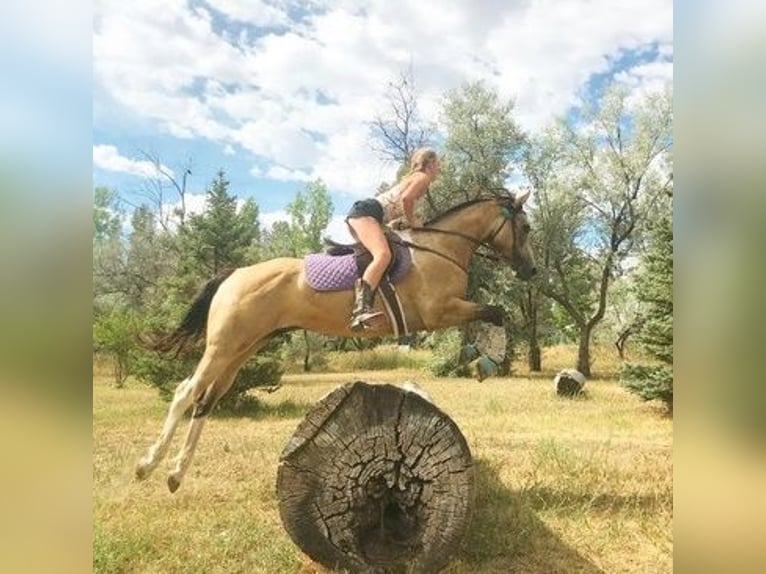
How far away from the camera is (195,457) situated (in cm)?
329

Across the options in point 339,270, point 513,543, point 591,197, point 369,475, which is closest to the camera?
point 369,475

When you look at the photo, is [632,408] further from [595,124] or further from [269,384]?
[269,384]

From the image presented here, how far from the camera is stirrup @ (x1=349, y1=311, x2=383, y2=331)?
3.14m

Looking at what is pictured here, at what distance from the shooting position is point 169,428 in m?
3.25

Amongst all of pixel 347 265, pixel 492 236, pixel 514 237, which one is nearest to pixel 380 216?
pixel 347 265

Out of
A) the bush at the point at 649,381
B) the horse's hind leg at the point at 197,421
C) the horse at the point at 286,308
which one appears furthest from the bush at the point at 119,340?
the bush at the point at 649,381

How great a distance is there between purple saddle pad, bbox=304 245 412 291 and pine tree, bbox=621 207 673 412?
120 centimetres

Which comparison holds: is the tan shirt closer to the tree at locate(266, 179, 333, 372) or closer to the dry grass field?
the tree at locate(266, 179, 333, 372)

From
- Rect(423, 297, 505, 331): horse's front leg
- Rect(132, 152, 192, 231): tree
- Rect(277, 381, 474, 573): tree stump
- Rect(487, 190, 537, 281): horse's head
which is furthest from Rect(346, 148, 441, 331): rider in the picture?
Rect(132, 152, 192, 231): tree

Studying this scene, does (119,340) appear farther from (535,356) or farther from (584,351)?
(584,351)

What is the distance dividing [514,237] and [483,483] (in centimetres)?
122

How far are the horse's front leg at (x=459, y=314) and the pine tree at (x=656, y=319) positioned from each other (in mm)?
744

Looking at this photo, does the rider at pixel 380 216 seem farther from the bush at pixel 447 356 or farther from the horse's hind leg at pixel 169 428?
the horse's hind leg at pixel 169 428
